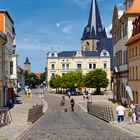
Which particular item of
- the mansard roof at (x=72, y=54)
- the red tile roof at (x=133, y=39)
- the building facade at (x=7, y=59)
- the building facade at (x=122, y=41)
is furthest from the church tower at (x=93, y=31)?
the red tile roof at (x=133, y=39)

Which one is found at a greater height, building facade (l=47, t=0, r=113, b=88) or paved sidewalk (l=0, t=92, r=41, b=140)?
building facade (l=47, t=0, r=113, b=88)

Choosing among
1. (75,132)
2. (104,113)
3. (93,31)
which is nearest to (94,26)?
(93,31)

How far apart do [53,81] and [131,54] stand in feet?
248

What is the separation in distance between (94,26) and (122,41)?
110 m

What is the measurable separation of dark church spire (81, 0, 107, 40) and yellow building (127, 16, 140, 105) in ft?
370

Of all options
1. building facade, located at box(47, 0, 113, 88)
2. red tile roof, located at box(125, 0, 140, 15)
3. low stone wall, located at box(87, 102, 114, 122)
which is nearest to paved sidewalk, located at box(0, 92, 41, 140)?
low stone wall, located at box(87, 102, 114, 122)

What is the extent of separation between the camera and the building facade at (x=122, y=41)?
5625cm

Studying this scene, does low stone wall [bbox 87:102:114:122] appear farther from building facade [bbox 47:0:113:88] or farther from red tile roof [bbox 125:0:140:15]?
building facade [bbox 47:0:113:88]

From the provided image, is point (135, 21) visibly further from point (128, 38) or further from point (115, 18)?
point (115, 18)

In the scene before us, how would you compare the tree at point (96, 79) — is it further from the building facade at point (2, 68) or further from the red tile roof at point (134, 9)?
the building facade at point (2, 68)

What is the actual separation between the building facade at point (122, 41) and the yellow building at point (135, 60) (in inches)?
92.1

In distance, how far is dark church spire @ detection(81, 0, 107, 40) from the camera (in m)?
167

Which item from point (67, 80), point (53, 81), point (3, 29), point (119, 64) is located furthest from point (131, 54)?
point (53, 81)

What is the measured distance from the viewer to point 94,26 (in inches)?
6698
